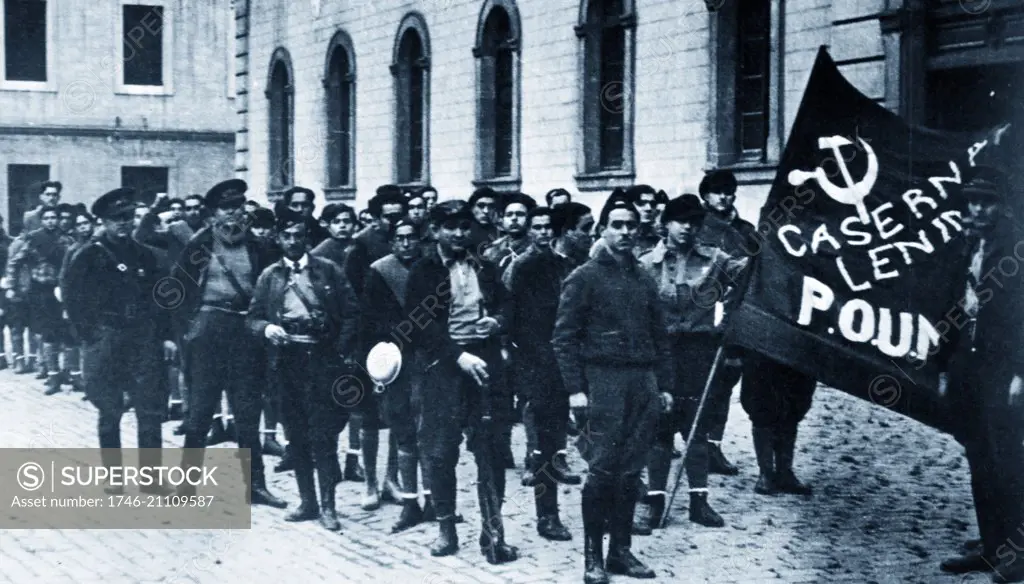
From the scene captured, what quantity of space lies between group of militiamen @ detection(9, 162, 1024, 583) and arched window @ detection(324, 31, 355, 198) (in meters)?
13.7

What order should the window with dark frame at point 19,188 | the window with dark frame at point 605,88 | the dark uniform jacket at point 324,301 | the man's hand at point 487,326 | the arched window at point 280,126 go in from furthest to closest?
the window with dark frame at point 19,188
the arched window at point 280,126
the window with dark frame at point 605,88
the dark uniform jacket at point 324,301
the man's hand at point 487,326

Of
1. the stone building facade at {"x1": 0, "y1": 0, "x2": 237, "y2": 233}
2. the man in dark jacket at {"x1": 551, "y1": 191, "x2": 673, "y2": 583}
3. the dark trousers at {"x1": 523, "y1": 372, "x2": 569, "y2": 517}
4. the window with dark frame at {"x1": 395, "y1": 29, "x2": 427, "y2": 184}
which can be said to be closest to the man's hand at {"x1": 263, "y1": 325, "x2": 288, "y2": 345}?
the dark trousers at {"x1": 523, "y1": 372, "x2": 569, "y2": 517}

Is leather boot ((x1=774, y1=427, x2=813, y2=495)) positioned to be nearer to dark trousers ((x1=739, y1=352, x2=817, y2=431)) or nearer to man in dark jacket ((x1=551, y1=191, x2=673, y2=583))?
dark trousers ((x1=739, y1=352, x2=817, y2=431))

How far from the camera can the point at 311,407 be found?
915 centimetres

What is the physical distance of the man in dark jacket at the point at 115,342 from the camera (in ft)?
32.1

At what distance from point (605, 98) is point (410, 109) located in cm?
571

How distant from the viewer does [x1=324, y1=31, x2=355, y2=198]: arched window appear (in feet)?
81.3

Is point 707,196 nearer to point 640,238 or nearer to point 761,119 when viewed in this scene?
point 640,238

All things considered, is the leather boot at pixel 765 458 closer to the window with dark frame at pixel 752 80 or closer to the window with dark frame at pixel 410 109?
Result: the window with dark frame at pixel 752 80

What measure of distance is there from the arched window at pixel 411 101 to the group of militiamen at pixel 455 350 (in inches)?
446

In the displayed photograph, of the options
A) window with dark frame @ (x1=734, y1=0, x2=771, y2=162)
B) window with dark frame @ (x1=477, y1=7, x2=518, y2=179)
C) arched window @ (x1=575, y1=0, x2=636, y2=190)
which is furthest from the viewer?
window with dark frame @ (x1=477, y1=7, x2=518, y2=179)

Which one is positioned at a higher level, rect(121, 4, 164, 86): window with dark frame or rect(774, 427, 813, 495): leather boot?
rect(121, 4, 164, 86): window with dark frame

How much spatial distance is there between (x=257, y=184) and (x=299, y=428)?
64.6ft

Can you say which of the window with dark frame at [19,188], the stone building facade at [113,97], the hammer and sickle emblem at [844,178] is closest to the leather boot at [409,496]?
the hammer and sickle emblem at [844,178]
